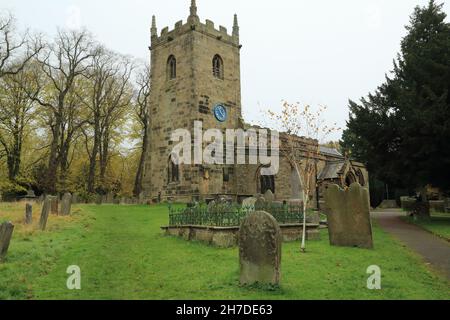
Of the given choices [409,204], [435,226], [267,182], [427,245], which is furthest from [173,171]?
[427,245]

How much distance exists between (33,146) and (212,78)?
61.5 ft

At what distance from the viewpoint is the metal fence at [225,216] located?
1168cm

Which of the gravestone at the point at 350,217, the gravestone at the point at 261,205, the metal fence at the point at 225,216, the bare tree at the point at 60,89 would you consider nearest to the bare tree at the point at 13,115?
the bare tree at the point at 60,89

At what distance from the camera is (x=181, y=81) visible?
26.9 metres

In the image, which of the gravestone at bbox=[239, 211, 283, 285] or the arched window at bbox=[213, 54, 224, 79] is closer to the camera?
the gravestone at bbox=[239, 211, 283, 285]

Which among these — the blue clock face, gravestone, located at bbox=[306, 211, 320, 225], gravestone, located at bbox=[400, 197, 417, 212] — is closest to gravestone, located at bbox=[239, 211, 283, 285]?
gravestone, located at bbox=[306, 211, 320, 225]

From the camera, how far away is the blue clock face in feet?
89.0

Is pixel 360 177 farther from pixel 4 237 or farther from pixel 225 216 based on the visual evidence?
pixel 4 237

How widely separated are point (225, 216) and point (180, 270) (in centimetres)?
378

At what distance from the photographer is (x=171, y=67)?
2825 cm

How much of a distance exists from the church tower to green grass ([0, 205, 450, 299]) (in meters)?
13.3

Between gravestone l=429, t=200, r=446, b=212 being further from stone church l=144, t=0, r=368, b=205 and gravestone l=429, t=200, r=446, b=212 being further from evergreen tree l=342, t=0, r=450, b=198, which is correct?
evergreen tree l=342, t=0, r=450, b=198
